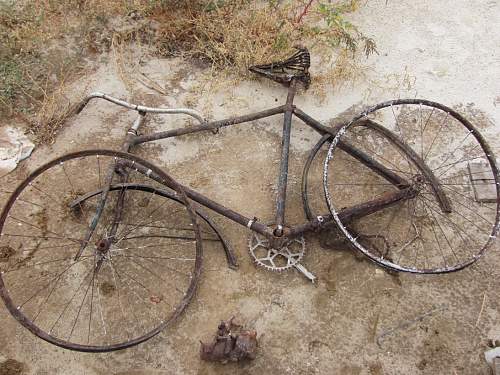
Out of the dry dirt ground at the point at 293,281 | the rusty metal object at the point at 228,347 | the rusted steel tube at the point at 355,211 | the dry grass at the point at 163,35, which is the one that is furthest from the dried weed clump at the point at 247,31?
the rusty metal object at the point at 228,347

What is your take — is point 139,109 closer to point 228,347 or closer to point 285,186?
point 285,186

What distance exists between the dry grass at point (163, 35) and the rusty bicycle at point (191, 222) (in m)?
0.56

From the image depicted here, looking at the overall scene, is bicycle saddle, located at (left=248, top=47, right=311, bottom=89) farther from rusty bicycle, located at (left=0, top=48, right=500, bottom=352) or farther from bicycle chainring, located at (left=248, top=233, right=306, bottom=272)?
bicycle chainring, located at (left=248, top=233, right=306, bottom=272)

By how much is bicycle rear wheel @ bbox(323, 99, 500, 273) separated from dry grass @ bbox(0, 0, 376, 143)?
2.60ft

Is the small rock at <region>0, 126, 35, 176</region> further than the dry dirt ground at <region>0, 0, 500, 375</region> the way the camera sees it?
Yes

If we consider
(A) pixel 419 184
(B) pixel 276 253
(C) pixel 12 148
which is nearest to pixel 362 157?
(A) pixel 419 184

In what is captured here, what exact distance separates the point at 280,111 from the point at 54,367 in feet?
8.48

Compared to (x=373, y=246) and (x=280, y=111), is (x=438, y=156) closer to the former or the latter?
(x=373, y=246)

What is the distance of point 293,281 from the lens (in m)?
3.66

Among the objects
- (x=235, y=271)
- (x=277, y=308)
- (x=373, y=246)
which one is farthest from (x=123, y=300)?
(x=373, y=246)

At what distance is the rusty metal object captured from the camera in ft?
10.4

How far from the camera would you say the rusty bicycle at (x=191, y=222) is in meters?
3.48

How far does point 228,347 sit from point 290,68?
2.53 m

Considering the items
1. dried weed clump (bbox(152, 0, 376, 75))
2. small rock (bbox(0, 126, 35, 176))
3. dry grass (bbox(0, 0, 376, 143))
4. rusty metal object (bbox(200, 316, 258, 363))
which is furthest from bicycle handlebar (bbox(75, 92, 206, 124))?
rusty metal object (bbox(200, 316, 258, 363))
